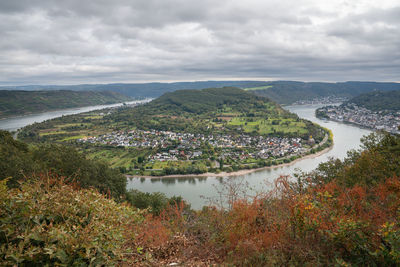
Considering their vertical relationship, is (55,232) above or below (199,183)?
above

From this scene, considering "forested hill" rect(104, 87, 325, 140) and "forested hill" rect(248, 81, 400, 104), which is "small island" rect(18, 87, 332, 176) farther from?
"forested hill" rect(248, 81, 400, 104)

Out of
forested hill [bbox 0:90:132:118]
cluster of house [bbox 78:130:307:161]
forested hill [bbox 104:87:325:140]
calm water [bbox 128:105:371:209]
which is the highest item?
forested hill [bbox 0:90:132:118]

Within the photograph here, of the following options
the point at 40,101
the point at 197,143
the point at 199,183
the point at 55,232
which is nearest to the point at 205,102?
the point at 197,143

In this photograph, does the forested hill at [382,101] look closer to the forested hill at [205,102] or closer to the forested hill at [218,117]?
the forested hill at [218,117]

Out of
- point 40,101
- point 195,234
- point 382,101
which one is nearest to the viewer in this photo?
point 195,234

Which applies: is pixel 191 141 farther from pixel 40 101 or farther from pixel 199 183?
pixel 40 101

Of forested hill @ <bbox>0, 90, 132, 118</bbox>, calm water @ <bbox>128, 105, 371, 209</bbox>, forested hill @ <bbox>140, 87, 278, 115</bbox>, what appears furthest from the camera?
forested hill @ <bbox>0, 90, 132, 118</bbox>

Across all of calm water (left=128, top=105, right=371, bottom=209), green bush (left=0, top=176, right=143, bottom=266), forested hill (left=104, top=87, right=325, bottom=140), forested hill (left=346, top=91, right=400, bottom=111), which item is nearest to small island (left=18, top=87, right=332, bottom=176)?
forested hill (left=104, top=87, right=325, bottom=140)
